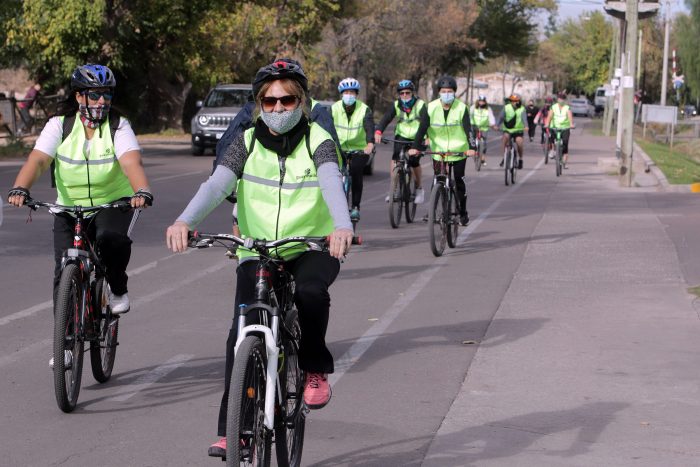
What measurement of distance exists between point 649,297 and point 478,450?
501 centimetres

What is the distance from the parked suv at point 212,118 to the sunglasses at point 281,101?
84.7 ft

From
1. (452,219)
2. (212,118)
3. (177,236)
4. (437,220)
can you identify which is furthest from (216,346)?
(212,118)

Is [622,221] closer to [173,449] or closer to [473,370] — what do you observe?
[473,370]

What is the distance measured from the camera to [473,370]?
7.58 metres

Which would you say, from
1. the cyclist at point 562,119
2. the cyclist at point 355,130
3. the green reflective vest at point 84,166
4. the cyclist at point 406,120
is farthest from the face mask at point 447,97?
the cyclist at point 562,119

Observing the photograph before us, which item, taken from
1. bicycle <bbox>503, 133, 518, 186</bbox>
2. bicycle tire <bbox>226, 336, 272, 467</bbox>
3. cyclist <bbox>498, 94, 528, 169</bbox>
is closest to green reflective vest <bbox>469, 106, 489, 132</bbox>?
cyclist <bbox>498, 94, 528, 169</bbox>

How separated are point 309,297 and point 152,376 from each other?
8.63 ft

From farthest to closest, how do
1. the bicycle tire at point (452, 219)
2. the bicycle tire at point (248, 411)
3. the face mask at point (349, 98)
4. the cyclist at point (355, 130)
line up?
the cyclist at point (355, 130), the face mask at point (349, 98), the bicycle tire at point (452, 219), the bicycle tire at point (248, 411)

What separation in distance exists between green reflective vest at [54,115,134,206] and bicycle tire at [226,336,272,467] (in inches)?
104

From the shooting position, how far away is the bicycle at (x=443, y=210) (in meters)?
12.9

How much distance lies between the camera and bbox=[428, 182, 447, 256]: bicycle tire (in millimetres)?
12836

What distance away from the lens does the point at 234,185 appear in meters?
5.01

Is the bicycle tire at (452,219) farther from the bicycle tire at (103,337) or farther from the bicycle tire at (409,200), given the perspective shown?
the bicycle tire at (103,337)

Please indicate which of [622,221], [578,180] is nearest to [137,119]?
[578,180]
